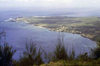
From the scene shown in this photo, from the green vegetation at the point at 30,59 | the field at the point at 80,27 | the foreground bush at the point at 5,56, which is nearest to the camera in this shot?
the foreground bush at the point at 5,56

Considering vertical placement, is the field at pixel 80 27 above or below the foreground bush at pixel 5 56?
below

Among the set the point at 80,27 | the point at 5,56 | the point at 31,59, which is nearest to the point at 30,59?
the point at 31,59

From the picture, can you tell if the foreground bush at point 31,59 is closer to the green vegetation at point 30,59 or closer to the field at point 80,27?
the green vegetation at point 30,59

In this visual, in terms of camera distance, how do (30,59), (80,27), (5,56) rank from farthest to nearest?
(80,27), (30,59), (5,56)

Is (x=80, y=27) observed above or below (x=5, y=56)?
below

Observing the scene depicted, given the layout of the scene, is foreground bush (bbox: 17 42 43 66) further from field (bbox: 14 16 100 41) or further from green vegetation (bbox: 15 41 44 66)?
field (bbox: 14 16 100 41)

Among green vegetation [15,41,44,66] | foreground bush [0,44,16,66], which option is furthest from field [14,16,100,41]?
foreground bush [0,44,16,66]

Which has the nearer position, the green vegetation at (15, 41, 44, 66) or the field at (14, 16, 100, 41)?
the green vegetation at (15, 41, 44, 66)

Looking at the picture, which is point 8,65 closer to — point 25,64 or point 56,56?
point 25,64

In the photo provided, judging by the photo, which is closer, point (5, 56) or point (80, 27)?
point (5, 56)

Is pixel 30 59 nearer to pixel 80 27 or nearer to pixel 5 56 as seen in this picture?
pixel 5 56

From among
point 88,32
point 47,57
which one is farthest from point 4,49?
point 88,32

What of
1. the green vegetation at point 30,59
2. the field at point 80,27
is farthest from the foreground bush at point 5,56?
the field at point 80,27
